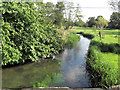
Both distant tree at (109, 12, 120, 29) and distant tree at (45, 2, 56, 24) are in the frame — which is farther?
distant tree at (45, 2, 56, 24)

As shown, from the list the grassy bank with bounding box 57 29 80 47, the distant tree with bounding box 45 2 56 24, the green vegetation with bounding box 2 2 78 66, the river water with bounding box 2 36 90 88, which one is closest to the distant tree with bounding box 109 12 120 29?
the river water with bounding box 2 36 90 88

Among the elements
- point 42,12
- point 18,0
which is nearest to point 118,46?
point 42,12

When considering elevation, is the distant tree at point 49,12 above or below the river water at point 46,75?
above

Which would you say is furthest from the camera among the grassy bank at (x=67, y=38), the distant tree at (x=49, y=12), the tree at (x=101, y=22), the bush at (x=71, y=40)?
the bush at (x=71, y=40)

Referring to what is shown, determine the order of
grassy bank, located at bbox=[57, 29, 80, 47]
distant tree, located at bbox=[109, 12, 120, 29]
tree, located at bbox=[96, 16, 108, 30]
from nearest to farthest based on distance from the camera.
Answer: distant tree, located at bbox=[109, 12, 120, 29], tree, located at bbox=[96, 16, 108, 30], grassy bank, located at bbox=[57, 29, 80, 47]

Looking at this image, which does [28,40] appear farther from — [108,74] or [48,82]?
[108,74]

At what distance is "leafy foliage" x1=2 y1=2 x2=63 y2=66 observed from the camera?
21.9ft

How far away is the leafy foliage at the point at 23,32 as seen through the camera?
668 centimetres

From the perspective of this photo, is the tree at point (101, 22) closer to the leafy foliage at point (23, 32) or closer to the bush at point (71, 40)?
the leafy foliage at point (23, 32)

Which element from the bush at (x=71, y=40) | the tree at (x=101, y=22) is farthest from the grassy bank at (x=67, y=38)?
the tree at (x=101, y=22)

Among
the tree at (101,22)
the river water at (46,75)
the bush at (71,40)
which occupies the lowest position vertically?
the river water at (46,75)

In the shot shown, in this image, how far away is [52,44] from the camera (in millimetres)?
9336

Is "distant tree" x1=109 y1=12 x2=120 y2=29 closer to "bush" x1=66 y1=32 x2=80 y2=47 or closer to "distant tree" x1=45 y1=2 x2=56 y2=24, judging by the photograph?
"distant tree" x1=45 y1=2 x2=56 y2=24

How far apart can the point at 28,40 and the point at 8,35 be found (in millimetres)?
1106
